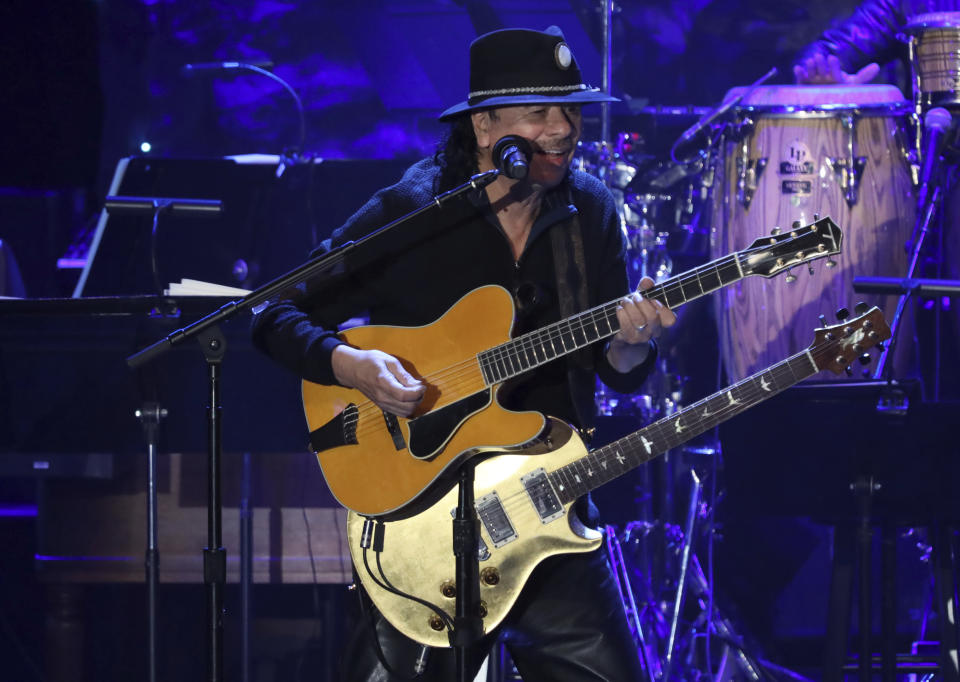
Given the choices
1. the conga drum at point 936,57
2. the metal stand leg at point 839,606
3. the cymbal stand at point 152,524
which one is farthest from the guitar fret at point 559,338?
the conga drum at point 936,57

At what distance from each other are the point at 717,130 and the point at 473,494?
3.00 m

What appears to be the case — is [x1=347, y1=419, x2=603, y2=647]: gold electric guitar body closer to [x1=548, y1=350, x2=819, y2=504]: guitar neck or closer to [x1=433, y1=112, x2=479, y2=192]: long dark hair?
[x1=548, y1=350, x2=819, y2=504]: guitar neck

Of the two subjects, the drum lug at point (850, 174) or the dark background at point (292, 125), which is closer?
the drum lug at point (850, 174)

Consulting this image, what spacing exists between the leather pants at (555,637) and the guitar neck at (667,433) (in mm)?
202

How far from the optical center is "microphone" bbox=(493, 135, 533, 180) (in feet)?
8.00

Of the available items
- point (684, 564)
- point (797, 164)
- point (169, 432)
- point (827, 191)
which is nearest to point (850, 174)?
point (827, 191)

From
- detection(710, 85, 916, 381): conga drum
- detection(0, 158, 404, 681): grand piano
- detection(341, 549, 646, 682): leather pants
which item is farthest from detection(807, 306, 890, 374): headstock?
detection(710, 85, 916, 381): conga drum

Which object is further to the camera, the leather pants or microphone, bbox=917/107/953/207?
microphone, bbox=917/107/953/207

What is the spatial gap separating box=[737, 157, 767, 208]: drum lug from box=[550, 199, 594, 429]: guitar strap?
7.27 feet

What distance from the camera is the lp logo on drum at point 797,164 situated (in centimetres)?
492

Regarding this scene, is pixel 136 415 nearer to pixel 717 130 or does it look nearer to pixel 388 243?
pixel 388 243

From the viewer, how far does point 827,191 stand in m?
4.91

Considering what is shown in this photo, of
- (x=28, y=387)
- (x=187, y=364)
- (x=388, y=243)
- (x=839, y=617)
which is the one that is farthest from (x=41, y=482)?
(x=839, y=617)

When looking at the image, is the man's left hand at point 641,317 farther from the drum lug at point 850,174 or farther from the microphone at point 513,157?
the drum lug at point 850,174
